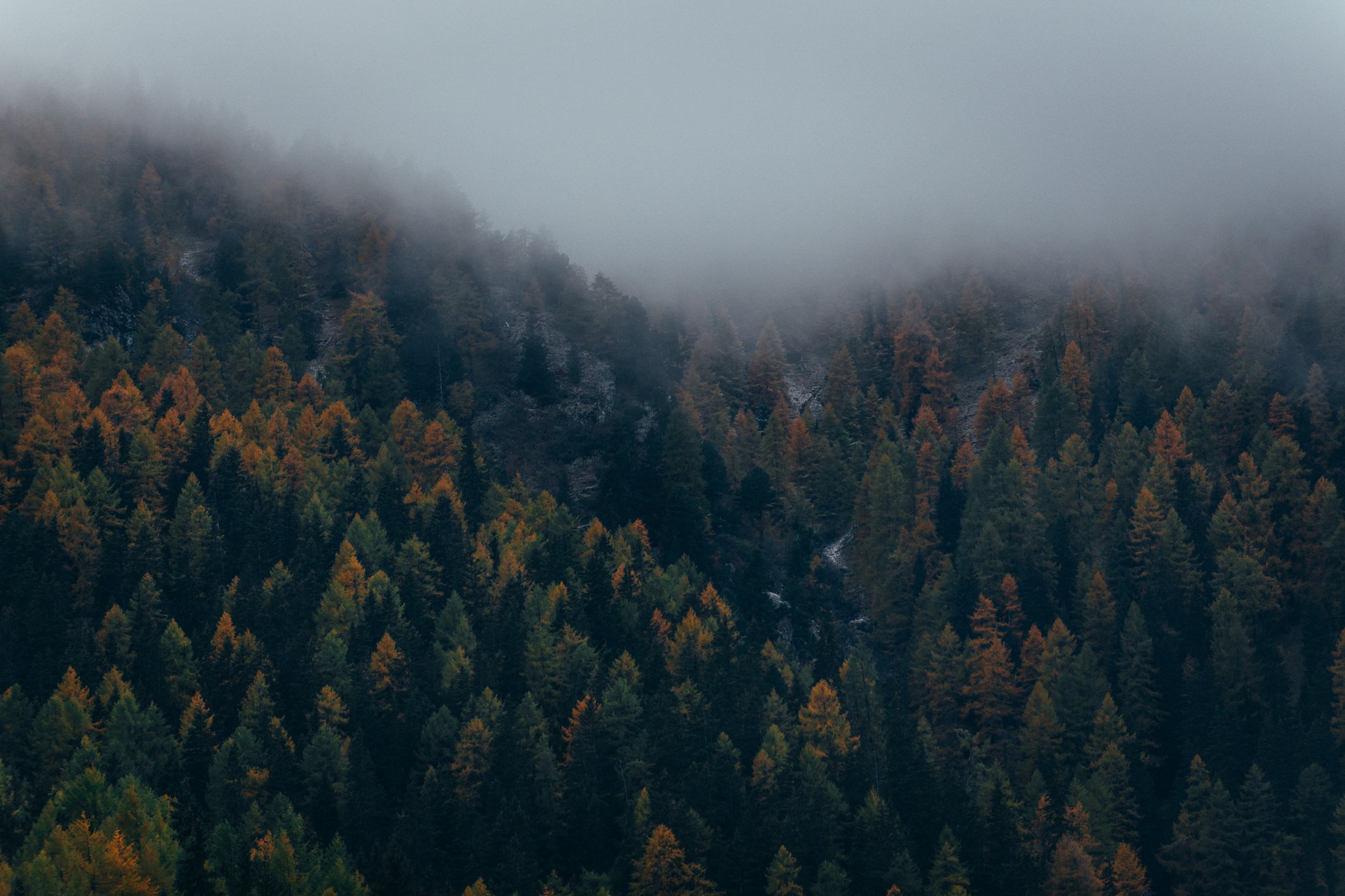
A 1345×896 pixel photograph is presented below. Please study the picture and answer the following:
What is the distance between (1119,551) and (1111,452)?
15264 millimetres

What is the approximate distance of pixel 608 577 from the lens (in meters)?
98.3

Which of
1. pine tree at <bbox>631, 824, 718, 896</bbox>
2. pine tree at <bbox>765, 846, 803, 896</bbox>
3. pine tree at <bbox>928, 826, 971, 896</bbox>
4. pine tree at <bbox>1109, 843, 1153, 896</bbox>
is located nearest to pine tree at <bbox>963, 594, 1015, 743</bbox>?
pine tree at <bbox>1109, 843, 1153, 896</bbox>

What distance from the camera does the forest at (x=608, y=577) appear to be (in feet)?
255

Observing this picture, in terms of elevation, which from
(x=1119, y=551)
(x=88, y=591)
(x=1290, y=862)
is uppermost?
(x=1119, y=551)

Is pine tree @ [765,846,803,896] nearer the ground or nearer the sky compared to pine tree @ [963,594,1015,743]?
nearer the ground

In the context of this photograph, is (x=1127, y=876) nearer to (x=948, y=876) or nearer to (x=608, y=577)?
(x=948, y=876)

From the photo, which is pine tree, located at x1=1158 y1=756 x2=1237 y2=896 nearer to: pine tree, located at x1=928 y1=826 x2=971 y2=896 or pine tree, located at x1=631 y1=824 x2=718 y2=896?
pine tree, located at x1=928 y1=826 x2=971 y2=896

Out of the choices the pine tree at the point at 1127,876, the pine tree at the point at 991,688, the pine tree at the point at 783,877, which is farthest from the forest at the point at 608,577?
the pine tree at the point at 991,688

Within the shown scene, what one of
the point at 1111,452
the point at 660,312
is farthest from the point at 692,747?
the point at 660,312

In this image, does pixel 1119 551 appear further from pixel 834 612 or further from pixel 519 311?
pixel 519 311

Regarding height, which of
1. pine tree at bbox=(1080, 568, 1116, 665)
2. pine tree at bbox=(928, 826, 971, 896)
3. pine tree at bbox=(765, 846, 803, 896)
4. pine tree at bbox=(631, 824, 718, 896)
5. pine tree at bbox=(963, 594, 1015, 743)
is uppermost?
pine tree at bbox=(1080, 568, 1116, 665)

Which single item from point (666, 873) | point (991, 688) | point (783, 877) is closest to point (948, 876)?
point (783, 877)

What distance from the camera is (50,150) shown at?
153625 mm

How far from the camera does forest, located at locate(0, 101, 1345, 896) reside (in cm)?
7775
